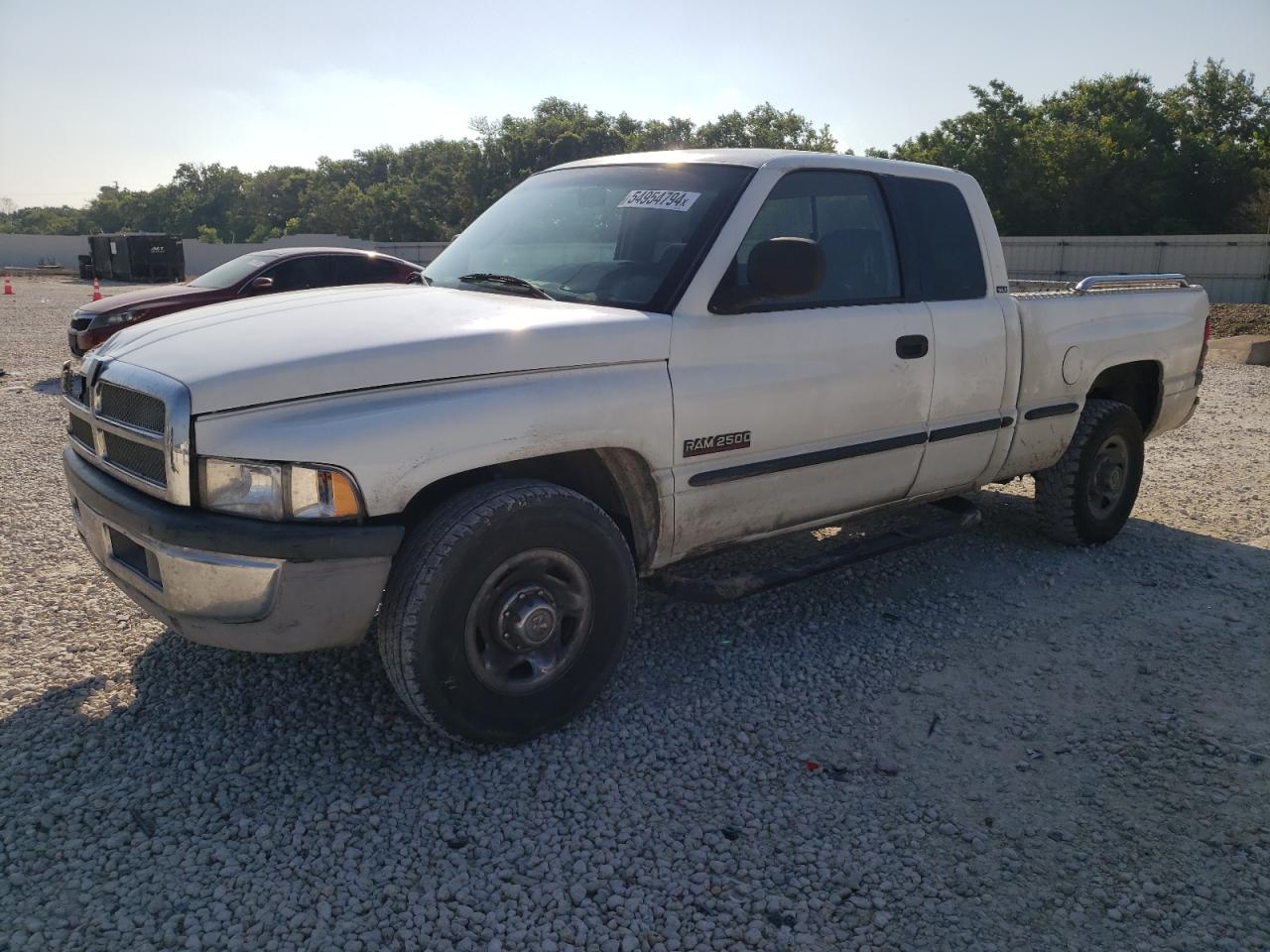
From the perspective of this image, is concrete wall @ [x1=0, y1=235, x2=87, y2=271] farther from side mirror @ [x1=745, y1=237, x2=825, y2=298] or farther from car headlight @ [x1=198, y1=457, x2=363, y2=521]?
side mirror @ [x1=745, y1=237, x2=825, y2=298]

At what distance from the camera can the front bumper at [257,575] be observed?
105 inches

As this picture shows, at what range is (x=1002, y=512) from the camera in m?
6.12

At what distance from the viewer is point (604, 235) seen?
12.4ft

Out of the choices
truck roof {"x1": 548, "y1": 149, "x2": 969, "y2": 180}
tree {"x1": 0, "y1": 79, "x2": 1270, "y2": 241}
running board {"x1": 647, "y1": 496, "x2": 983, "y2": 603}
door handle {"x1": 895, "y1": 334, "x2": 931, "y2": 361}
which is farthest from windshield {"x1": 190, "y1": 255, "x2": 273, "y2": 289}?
tree {"x1": 0, "y1": 79, "x2": 1270, "y2": 241}

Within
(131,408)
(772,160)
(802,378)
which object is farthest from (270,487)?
(772,160)

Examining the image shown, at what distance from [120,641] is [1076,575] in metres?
4.61

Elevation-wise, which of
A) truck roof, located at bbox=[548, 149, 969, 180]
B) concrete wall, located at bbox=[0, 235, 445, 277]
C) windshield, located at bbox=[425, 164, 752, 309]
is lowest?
windshield, located at bbox=[425, 164, 752, 309]

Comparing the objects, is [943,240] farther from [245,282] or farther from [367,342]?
[245,282]

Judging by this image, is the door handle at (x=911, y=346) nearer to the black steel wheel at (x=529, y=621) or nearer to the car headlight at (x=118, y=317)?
the black steel wheel at (x=529, y=621)

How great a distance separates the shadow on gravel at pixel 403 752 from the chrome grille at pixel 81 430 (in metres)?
0.91

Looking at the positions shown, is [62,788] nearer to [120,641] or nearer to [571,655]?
[120,641]

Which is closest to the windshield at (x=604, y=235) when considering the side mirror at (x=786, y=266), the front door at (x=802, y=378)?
the front door at (x=802, y=378)

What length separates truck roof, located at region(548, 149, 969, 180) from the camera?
3.86 metres

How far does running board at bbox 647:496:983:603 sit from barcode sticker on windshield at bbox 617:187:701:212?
4.69 feet
